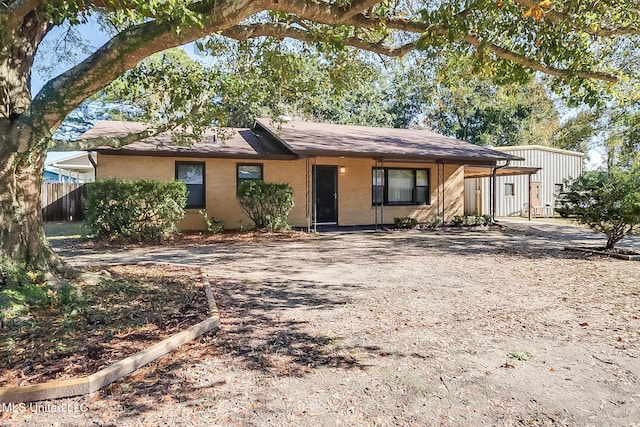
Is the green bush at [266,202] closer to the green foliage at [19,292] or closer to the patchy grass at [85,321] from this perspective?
the patchy grass at [85,321]

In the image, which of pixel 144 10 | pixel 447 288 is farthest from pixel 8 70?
pixel 447 288

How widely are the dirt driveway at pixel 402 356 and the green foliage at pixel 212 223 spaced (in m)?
5.29

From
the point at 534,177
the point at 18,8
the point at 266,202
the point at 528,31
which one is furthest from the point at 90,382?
the point at 534,177

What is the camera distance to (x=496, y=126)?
34375 mm

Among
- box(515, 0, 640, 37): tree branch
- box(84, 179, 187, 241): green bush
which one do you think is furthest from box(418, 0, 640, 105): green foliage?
box(84, 179, 187, 241): green bush

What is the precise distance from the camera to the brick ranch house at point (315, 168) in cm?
1225

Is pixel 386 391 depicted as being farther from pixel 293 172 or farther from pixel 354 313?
pixel 293 172

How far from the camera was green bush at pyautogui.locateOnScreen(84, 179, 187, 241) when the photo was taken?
388 inches

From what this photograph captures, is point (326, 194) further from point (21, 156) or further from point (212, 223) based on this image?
point (21, 156)

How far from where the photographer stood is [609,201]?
8695 millimetres

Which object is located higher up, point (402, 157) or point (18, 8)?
point (18, 8)

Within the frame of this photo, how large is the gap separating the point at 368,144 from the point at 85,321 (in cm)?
1173

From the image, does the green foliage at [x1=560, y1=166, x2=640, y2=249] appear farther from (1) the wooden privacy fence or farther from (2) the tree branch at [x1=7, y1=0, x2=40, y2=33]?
(1) the wooden privacy fence

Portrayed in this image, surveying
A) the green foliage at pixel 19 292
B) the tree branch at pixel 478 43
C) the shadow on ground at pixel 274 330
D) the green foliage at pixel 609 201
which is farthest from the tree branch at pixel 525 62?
the green foliage at pixel 19 292
